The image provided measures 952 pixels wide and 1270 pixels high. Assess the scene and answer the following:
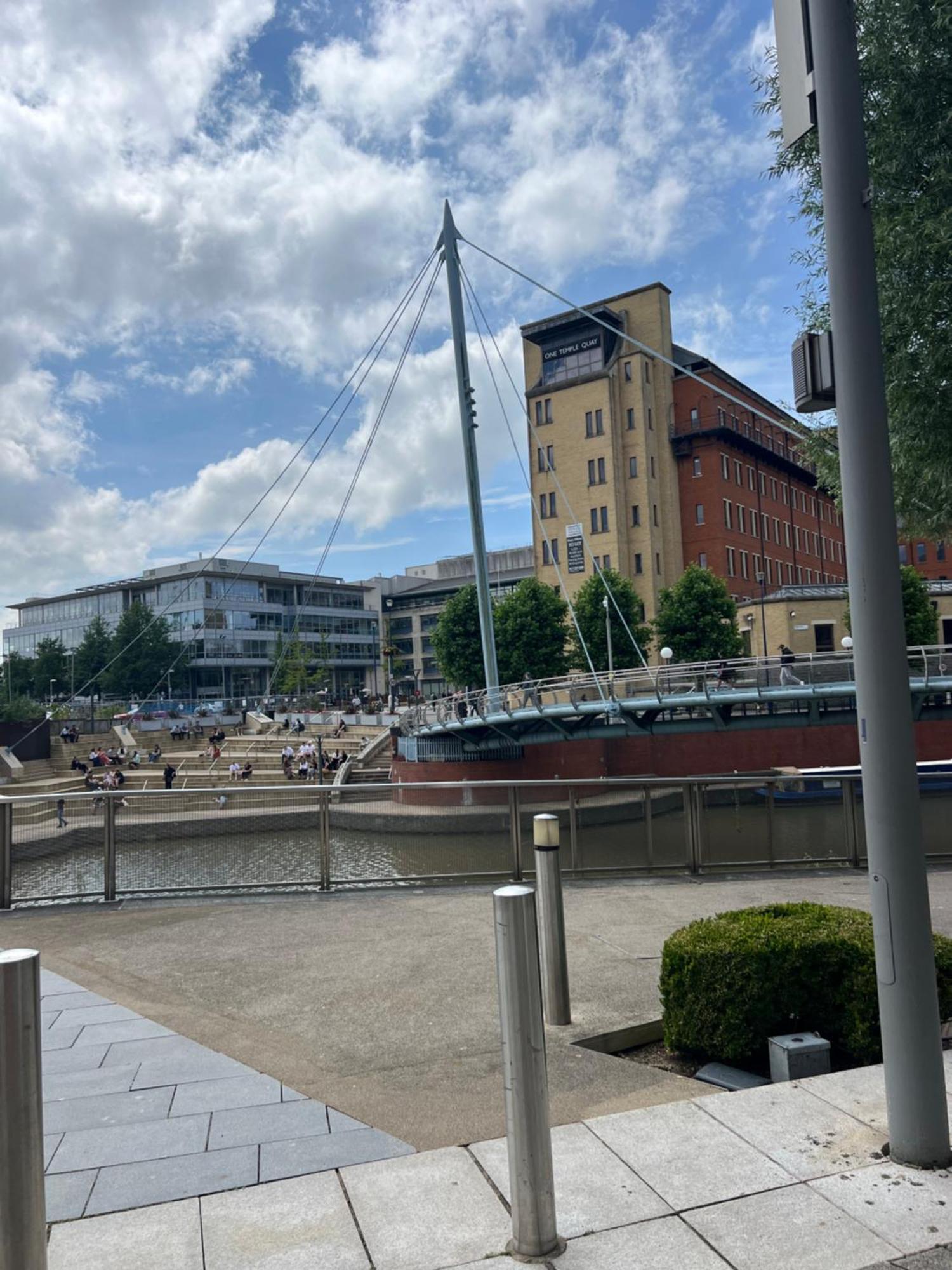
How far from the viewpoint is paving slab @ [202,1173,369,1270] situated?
319 cm

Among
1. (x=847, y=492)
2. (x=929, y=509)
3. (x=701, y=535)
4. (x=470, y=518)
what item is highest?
(x=701, y=535)

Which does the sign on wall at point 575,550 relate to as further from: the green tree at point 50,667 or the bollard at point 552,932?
the bollard at point 552,932

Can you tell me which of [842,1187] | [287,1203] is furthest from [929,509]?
Result: [287,1203]

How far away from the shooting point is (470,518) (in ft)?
110

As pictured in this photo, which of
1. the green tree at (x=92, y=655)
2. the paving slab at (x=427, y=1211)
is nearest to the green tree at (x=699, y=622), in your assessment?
the paving slab at (x=427, y=1211)

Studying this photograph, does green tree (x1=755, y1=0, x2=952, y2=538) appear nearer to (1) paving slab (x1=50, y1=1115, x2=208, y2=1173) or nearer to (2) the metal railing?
(2) the metal railing

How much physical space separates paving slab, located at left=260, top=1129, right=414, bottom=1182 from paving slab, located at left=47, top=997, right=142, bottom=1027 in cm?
219

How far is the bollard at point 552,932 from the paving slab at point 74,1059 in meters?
2.50

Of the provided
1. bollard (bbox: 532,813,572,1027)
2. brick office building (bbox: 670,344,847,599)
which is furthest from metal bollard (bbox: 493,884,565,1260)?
brick office building (bbox: 670,344,847,599)

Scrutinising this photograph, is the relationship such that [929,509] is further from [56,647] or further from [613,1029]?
[56,647]

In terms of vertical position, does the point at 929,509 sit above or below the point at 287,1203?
above

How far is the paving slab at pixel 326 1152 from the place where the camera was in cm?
387

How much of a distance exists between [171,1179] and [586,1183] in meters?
1.64

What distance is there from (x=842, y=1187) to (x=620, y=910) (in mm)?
5181
